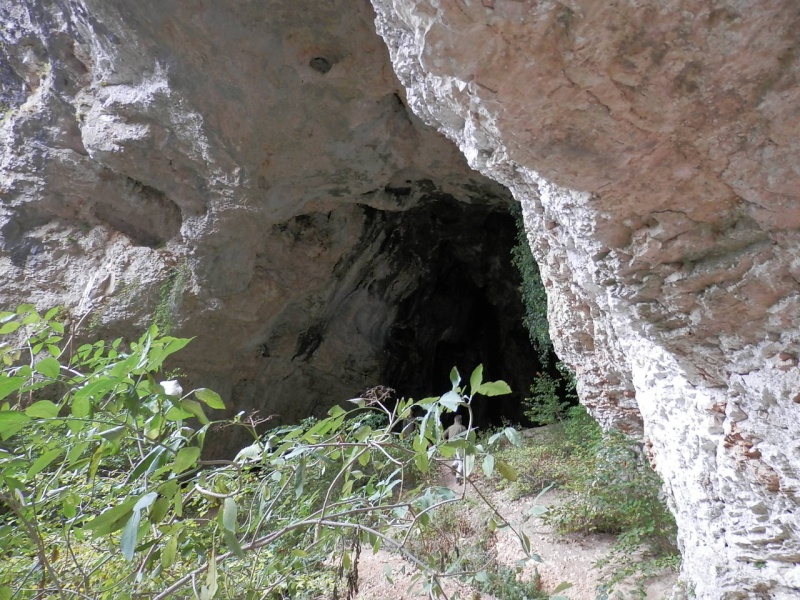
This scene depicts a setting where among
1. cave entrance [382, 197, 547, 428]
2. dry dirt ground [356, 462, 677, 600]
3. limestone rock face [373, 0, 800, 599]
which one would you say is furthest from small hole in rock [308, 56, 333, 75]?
dry dirt ground [356, 462, 677, 600]

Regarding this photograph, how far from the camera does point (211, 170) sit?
5.31 meters

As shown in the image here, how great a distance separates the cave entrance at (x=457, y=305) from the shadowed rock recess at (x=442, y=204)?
0.18ft

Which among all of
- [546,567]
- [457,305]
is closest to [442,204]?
[457,305]

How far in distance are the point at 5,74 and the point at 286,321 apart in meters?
4.20

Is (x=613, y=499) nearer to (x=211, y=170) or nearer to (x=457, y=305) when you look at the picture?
(x=211, y=170)

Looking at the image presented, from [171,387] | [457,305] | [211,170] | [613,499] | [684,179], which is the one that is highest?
[211,170]

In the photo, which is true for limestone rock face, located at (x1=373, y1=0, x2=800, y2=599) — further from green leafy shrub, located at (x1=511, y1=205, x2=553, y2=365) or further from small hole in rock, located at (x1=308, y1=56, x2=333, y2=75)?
green leafy shrub, located at (x1=511, y1=205, x2=553, y2=365)

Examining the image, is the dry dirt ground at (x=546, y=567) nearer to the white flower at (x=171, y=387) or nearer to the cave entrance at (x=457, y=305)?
the white flower at (x=171, y=387)

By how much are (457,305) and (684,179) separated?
8.38 meters

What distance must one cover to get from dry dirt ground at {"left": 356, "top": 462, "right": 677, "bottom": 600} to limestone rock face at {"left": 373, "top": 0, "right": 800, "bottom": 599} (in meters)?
1.37

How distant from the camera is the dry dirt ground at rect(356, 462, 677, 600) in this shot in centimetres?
383

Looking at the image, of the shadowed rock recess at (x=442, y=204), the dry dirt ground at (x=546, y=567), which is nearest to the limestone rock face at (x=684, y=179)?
the shadowed rock recess at (x=442, y=204)

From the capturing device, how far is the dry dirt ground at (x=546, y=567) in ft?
12.6

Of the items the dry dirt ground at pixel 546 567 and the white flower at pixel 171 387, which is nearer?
the white flower at pixel 171 387
